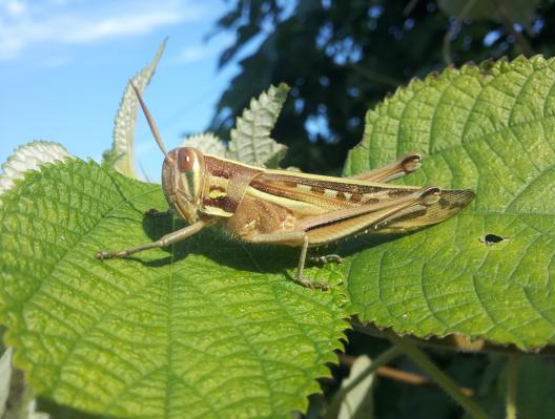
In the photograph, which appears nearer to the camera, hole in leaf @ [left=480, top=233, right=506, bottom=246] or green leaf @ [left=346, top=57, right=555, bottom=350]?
green leaf @ [left=346, top=57, right=555, bottom=350]

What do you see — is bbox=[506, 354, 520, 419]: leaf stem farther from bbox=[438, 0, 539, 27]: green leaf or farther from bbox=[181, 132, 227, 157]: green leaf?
bbox=[438, 0, 539, 27]: green leaf

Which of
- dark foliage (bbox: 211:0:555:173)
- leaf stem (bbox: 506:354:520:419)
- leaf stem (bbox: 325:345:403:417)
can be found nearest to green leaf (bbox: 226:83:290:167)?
leaf stem (bbox: 325:345:403:417)

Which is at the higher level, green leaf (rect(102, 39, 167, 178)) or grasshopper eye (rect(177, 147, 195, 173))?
green leaf (rect(102, 39, 167, 178))

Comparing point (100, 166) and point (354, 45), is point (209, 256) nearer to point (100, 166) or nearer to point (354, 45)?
point (100, 166)

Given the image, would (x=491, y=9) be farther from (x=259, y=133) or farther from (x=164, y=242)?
(x=164, y=242)

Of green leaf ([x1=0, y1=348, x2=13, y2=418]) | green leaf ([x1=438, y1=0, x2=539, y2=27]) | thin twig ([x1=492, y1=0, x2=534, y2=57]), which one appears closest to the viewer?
green leaf ([x1=0, y1=348, x2=13, y2=418])

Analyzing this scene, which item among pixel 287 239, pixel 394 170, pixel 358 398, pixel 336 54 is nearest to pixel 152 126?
pixel 287 239

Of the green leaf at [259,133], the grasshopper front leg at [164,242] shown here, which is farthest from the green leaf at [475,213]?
the grasshopper front leg at [164,242]
